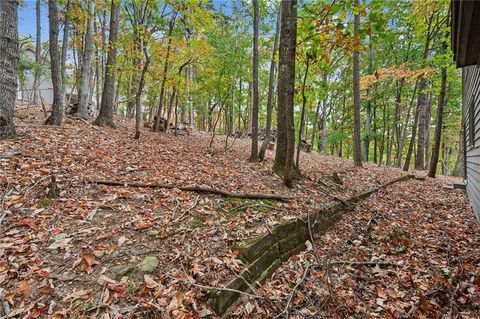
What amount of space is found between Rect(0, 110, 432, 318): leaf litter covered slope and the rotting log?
5.1 inches

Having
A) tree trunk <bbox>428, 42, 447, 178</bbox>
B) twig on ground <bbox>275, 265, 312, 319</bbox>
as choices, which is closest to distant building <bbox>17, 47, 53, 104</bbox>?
twig on ground <bbox>275, 265, 312, 319</bbox>

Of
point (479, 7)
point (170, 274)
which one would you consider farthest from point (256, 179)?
point (479, 7)

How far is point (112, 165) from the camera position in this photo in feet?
16.7

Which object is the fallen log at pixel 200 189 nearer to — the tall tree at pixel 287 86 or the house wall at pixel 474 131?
the tall tree at pixel 287 86

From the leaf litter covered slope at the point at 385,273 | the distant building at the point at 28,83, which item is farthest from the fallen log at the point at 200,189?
the distant building at the point at 28,83

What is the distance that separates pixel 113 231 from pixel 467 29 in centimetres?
402

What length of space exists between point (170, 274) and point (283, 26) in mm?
5230

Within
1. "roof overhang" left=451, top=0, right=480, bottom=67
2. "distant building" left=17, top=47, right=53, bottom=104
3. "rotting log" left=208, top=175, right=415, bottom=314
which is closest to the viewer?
"roof overhang" left=451, top=0, right=480, bottom=67

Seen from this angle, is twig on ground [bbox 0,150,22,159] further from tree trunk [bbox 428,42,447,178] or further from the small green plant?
tree trunk [bbox 428,42,447,178]

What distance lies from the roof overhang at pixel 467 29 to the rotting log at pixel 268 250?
2.88m

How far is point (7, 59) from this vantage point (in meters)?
4.91

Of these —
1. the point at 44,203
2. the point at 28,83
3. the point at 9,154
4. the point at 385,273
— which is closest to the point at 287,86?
the point at 385,273

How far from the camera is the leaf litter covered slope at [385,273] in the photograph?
9.31 feet

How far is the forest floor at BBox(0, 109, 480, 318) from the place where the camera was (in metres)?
2.40
